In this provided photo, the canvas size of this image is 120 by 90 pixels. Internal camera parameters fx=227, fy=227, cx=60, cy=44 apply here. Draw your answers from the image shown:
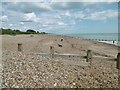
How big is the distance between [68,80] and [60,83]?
437 millimetres

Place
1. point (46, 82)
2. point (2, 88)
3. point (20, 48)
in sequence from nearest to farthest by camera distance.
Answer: point (2, 88) → point (46, 82) → point (20, 48)

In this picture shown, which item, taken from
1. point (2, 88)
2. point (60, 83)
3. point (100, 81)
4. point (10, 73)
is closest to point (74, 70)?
point (100, 81)

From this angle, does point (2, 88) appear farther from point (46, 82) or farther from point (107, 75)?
point (107, 75)

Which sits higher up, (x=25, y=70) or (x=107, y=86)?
(x=25, y=70)

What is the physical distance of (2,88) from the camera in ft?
20.1

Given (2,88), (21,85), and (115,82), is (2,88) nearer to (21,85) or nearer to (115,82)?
(21,85)

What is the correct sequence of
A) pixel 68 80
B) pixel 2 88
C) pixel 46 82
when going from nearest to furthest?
1. pixel 2 88
2. pixel 46 82
3. pixel 68 80

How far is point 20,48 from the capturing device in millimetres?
13102

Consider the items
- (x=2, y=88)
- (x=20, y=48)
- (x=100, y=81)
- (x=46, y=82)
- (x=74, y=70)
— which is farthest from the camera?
(x=20, y=48)

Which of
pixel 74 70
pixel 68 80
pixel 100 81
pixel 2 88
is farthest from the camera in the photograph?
pixel 74 70

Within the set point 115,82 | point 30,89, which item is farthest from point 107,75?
point 30,89

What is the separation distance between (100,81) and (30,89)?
2.87 m

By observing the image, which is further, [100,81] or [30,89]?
[100,81]

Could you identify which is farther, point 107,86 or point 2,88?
point 107,86
